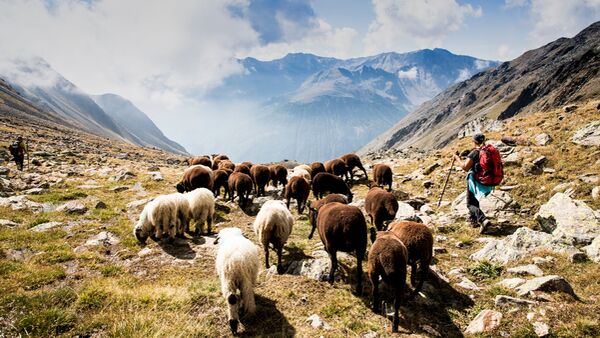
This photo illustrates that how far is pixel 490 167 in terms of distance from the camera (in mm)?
10453

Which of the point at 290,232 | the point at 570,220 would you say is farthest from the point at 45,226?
the point at 570,220

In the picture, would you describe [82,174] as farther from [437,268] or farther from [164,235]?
[437,268]

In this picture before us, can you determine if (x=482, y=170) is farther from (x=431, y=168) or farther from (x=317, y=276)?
(x=431, y=168)

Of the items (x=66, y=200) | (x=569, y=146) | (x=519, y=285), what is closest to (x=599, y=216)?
(x=519, y=285)

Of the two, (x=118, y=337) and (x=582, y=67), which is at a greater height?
(x=582, y=67)

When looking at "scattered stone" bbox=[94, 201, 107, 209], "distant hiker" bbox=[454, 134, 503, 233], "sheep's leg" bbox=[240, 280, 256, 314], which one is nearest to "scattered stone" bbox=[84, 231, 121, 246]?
"scattered stone" bbox=[94, 201, 107, 209]

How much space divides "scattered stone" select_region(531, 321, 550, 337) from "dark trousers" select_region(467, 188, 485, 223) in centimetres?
556

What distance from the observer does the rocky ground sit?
6215mm

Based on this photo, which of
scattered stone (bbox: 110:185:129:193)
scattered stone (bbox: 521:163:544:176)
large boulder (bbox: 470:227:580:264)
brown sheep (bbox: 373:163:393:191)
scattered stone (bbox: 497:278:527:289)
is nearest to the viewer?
scattered stone (bbox: 497:278:527:289)

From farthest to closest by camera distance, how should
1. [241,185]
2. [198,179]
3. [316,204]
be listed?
[198,179]
[241,185]
[316,204]

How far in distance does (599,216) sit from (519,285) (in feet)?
14.9

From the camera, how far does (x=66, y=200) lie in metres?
16.6

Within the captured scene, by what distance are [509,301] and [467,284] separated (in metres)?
1.26

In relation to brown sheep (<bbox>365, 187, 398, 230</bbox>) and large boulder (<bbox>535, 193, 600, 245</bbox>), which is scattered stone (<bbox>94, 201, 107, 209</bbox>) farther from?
large boulder (<bbox>535, 193, 600, 245</bbox>)
